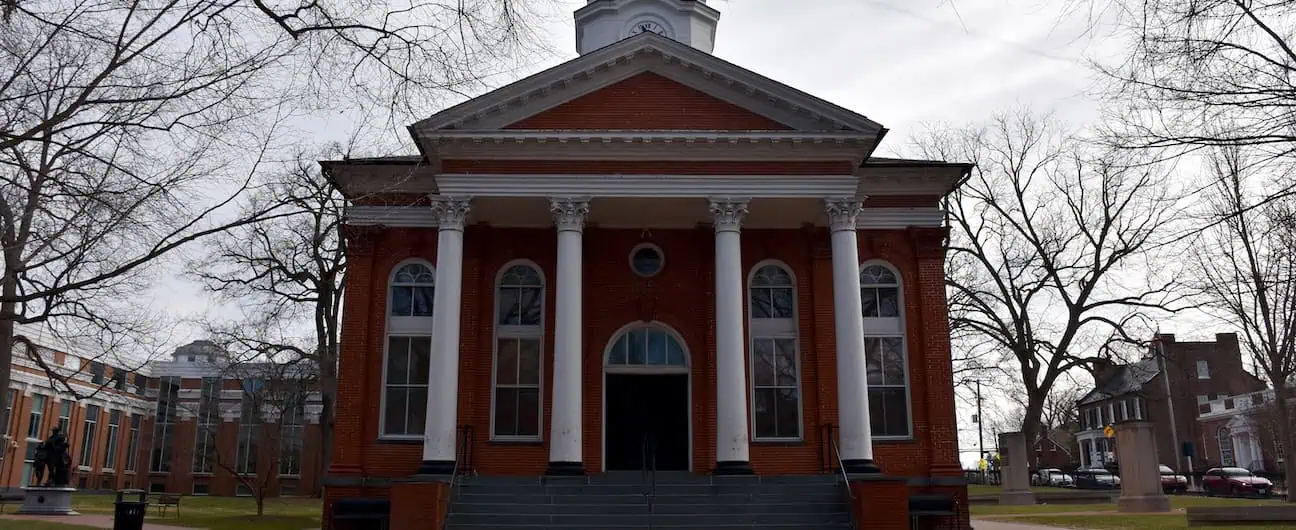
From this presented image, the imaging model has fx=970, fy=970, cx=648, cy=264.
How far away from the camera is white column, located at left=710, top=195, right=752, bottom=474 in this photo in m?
18.7

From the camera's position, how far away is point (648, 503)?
56.4ft

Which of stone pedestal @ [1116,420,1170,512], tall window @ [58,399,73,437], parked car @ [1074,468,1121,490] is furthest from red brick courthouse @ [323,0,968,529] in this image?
tall window @ [58,399,73,437]

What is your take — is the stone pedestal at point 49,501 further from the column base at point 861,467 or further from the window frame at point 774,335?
the column base at point 861,467

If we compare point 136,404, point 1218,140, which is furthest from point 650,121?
point 136,404

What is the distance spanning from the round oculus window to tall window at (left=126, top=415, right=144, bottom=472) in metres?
56.6

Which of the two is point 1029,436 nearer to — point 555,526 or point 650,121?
point 650,121

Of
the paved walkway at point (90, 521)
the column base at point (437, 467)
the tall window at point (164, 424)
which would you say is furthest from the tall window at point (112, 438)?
the column base at point (437, 467)

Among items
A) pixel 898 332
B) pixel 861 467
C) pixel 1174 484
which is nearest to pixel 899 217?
pixel 898 332

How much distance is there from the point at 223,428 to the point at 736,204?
56360 millimetres

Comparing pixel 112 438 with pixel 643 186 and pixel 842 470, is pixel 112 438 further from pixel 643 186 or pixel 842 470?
pixel 842 470

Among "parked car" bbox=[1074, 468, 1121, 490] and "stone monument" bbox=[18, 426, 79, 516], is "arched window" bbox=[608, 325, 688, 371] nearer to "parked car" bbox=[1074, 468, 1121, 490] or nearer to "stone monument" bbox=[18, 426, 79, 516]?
"stone monument" bbox=[18, 426, 79, 516]

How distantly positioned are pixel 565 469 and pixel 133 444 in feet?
195

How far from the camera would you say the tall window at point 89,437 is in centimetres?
5975

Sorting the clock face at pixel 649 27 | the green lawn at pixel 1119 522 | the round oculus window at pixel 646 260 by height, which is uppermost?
the clock face at pixel 649 27
